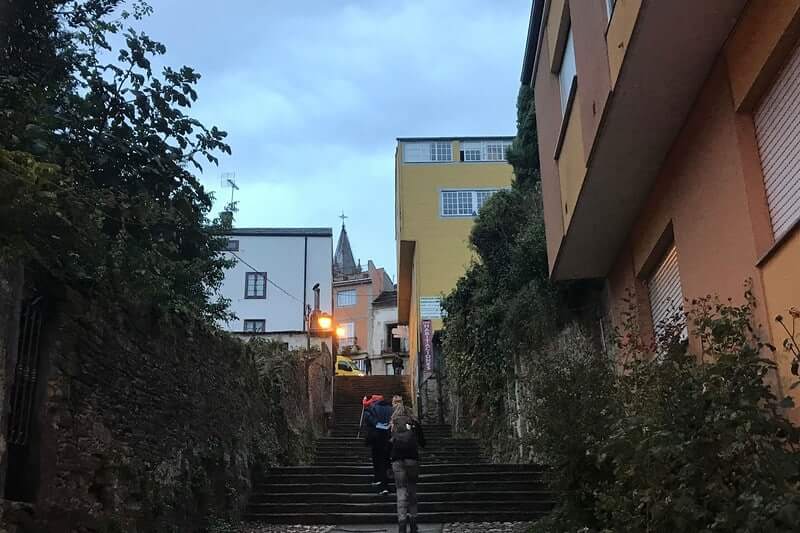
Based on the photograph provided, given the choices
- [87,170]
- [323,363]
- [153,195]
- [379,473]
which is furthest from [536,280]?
[323,363]

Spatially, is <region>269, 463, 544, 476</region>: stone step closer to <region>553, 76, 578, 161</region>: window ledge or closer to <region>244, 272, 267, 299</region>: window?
<region>553, 76, 578, 161</region>: window ledge

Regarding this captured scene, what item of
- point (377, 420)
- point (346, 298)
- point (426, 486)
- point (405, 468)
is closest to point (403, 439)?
point (405, 468)

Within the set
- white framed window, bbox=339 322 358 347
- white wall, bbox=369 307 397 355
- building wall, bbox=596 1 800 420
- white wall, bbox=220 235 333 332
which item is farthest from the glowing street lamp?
white framed window, bbox=339 322 358 347

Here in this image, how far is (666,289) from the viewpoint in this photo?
27.3ft

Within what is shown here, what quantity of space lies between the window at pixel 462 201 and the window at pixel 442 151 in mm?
1783

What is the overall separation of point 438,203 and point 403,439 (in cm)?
2190

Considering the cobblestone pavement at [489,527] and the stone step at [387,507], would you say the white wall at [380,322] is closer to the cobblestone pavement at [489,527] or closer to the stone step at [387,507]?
the stone step at [387,507]

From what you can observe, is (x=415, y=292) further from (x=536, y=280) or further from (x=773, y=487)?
(x=773, y=487)

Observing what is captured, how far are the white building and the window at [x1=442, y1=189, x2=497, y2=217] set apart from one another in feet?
43.3

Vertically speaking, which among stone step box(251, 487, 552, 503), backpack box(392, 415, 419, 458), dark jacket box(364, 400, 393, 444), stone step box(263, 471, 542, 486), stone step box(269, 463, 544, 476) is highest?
dark jacket box(364, 400, 393, 444)

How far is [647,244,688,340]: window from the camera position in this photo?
25.9 feet

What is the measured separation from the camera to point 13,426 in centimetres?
561

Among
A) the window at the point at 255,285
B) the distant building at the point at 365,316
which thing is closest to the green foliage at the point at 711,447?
the window at the point at 255,285

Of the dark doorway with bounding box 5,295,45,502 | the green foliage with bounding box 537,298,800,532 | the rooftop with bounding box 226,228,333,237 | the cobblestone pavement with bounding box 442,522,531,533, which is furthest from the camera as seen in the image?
the rooftop with bounding box 226,228,333,237
